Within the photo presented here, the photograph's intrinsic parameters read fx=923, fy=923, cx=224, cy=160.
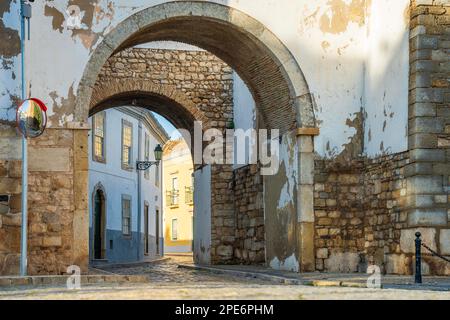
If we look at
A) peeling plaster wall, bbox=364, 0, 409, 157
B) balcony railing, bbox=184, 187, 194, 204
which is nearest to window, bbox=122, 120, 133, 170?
balcony railing, bbox=184, 187, 194, 204

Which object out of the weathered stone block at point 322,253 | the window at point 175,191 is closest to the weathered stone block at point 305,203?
the weathered stone block at point 322,253

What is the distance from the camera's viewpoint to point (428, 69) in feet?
44.8

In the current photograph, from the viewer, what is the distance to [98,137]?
29.2m

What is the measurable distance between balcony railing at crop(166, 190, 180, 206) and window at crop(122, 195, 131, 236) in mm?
17555

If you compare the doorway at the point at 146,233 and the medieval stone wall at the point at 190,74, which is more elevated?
the medieval stone wall at the point at 190,74

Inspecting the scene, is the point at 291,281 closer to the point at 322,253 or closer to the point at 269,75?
the point at 322,253

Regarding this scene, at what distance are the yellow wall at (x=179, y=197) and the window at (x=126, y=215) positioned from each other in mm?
15488

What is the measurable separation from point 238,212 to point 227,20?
677 centimetres

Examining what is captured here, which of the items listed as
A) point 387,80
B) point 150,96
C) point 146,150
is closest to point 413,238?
point 387,80

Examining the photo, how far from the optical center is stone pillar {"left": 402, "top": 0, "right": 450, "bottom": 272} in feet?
44.3

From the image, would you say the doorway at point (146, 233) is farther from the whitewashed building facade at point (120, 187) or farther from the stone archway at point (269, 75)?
the stone archway at point (269, 75)

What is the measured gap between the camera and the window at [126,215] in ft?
103

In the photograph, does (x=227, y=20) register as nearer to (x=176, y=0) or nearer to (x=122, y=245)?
(x=176, y=0)

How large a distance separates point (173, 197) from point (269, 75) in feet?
114
